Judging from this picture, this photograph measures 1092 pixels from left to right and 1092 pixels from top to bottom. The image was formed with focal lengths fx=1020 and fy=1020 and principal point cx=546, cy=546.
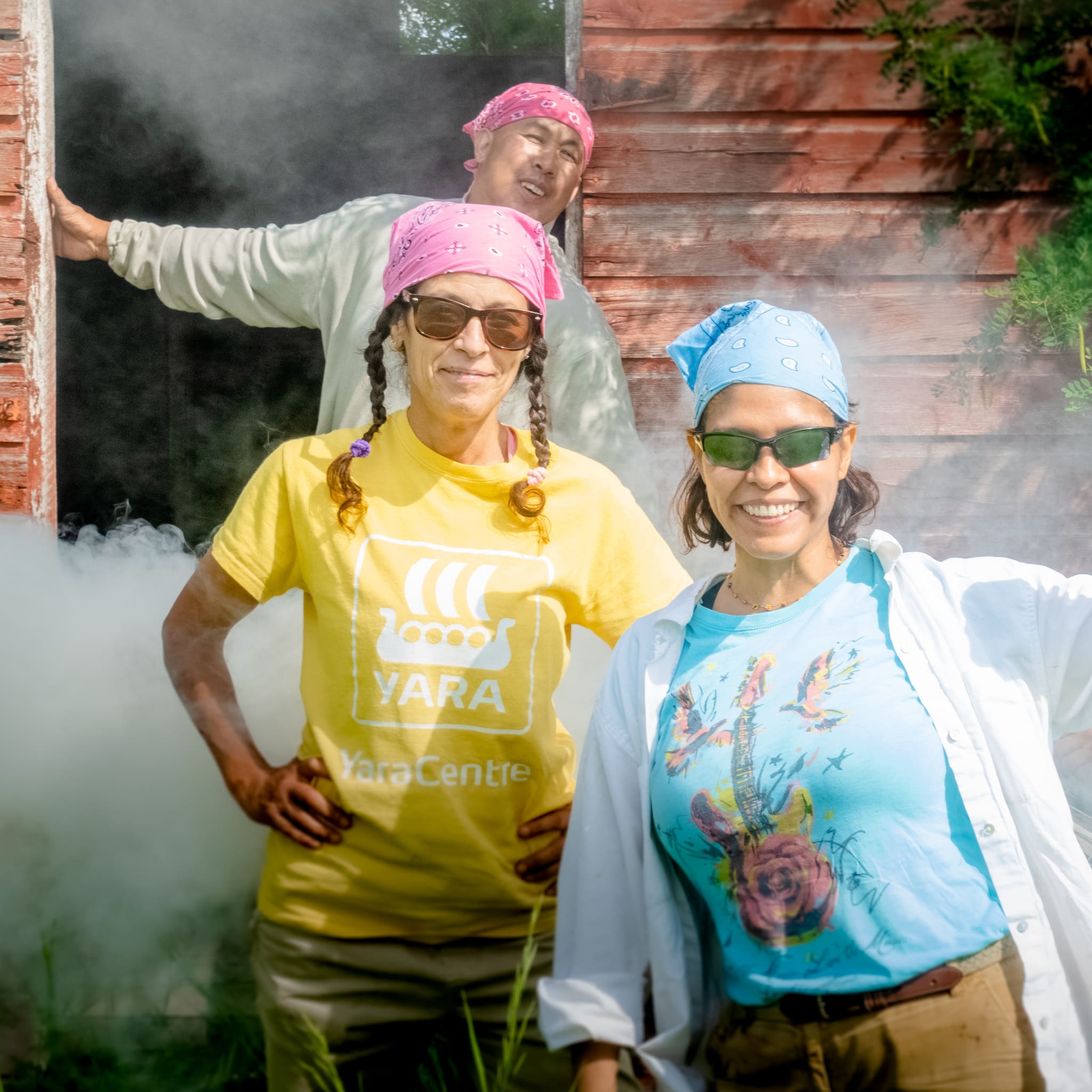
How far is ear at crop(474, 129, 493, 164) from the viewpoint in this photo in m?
2.36

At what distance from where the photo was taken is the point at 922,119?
8.36 ft

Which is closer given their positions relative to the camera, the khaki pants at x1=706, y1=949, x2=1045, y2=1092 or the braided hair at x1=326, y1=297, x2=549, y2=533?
the khaki pants at x1=706, y1=949, x2=1045, y2=1092

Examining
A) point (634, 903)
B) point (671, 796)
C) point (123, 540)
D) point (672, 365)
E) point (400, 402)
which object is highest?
point (672, 365)

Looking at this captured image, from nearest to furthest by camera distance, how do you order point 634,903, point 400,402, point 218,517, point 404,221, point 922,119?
point 634,903 < point 404,221 < point 400,402 < point 218,517 < point 922,119

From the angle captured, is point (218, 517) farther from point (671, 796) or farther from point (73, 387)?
point (671, 796)

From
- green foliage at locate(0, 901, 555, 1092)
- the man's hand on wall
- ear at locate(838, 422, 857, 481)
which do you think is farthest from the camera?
Result: the man's hand on wall

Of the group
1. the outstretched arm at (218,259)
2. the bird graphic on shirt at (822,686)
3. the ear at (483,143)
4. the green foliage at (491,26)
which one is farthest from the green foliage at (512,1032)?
the green foliage at (491,26)

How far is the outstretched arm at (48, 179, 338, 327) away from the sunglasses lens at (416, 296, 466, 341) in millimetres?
680

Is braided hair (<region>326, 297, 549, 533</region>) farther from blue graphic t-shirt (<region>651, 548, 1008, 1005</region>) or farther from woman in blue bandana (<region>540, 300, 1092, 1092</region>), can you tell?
blue graphic t-shirt (<region>651, 548, 1008, 1005</region>)

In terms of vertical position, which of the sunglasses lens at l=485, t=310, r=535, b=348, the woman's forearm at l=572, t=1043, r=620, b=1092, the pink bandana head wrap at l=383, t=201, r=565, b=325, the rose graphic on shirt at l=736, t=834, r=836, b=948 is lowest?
the woman's forearm at l=572, t=1043, r=620, b=1092

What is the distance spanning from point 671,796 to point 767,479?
1.63ft

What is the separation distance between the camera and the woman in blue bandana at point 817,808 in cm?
138

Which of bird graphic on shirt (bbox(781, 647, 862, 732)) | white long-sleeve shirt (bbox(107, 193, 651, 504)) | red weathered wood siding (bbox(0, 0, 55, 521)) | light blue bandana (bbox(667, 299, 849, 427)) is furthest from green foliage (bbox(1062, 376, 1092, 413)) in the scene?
red weathered wood siding (bbox(0, 0, 55, 521))

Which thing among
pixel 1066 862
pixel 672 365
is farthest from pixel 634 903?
pixel 672 365
